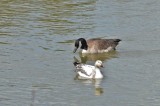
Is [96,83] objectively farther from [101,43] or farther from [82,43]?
[101,43]

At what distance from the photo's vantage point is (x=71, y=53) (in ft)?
59.5

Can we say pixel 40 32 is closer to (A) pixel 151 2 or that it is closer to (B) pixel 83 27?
(B) pixel 83 27

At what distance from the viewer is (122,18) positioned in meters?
22.1

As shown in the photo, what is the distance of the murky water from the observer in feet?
45.3

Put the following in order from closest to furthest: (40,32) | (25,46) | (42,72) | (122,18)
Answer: (42,72) → (25,46) → (40,32) → (122,18)

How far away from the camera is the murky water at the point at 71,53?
13.8 m

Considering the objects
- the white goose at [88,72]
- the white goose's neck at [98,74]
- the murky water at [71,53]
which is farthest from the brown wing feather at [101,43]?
the white goose's neck at [98,74]

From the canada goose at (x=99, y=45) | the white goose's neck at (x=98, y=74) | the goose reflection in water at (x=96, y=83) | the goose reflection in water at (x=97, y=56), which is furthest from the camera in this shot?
the canada goose at (x=99, y=45)

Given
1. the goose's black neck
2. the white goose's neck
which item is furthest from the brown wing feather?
the white goose's neck

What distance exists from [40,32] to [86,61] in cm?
261

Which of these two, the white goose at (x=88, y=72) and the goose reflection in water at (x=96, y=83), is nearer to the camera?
the goose reflection in water at (x=96, y=83)

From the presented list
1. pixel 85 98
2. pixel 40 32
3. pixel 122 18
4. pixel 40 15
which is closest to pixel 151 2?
pixel 122 18

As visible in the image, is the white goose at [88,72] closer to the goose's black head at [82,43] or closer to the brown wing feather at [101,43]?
the goose's black head at [82,43]

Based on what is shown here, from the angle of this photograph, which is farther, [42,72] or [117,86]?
[42,72]
